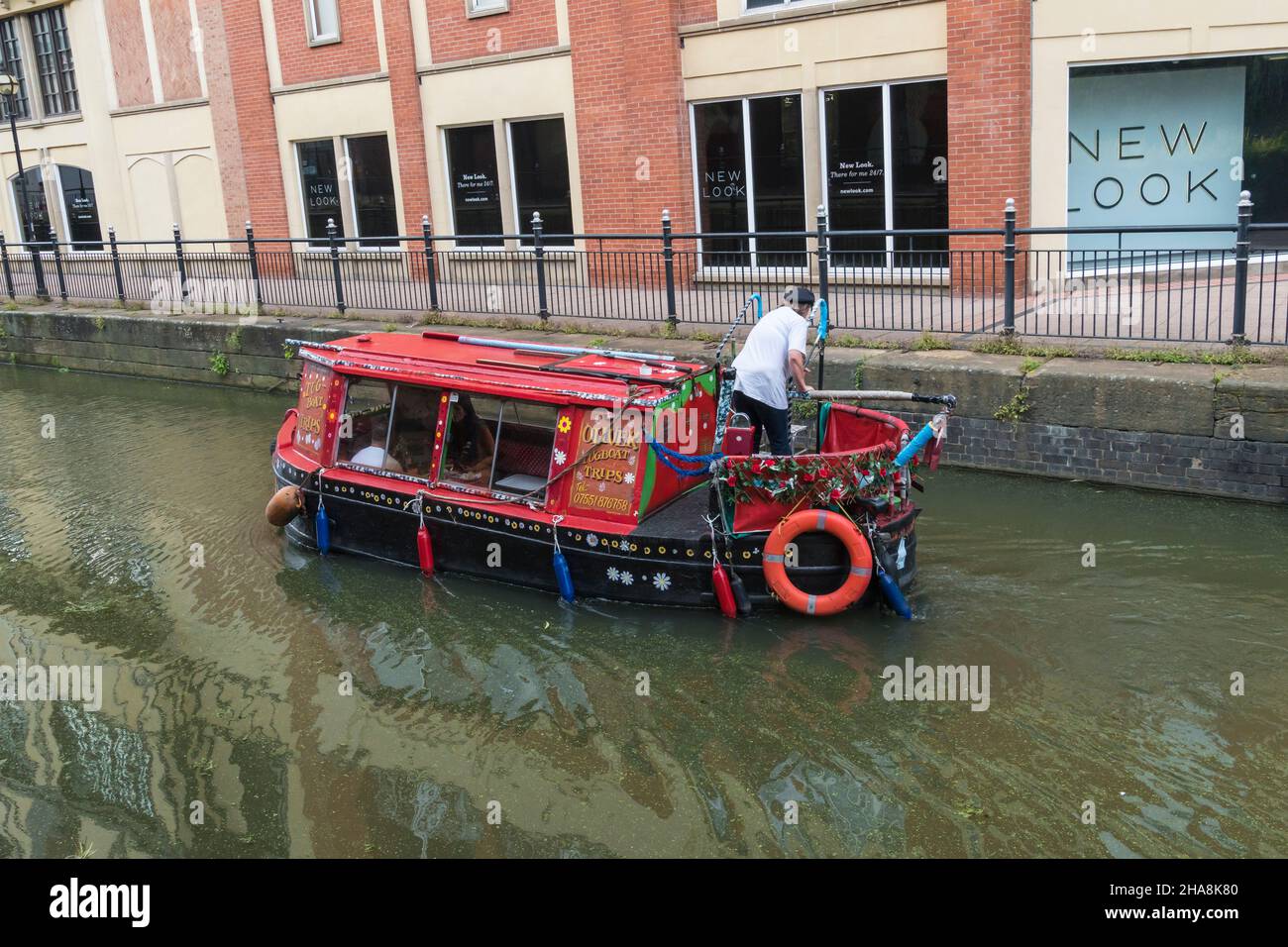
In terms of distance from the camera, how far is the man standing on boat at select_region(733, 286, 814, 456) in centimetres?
911

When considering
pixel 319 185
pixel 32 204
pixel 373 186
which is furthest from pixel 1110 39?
pixel 32 204

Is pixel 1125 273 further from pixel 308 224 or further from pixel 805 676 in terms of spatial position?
pixel 308 224

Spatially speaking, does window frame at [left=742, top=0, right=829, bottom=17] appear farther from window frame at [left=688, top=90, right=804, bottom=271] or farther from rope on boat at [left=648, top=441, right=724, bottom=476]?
rope on boat at [left=648, top=441, right=724, bottom=476]

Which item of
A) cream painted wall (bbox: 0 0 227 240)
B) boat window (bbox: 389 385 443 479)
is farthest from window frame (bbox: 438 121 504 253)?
boat window (bbox: 389 385 443 479)

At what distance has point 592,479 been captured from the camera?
8.77 m

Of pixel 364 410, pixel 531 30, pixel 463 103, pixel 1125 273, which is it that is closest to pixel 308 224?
pixel 463 103

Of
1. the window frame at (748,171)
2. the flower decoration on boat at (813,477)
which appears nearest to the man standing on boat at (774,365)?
the flower decoration on boat at (813,477)

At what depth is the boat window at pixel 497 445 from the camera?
924 cm

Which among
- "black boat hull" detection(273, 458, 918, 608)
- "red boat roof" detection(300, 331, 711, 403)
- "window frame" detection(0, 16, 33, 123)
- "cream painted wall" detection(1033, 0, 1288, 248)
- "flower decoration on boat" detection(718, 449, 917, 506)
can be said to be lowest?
"black boat hull" detection(273, 458, 918, 608)

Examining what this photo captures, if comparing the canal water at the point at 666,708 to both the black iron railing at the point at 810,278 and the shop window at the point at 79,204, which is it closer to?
the black iron railing at the point at 810,278

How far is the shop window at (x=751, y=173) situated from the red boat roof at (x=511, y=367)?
6.45 m

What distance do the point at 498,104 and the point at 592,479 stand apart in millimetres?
11616

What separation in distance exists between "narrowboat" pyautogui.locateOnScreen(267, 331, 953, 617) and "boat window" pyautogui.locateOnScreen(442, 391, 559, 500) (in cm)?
2

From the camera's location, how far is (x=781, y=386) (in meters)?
9.18
